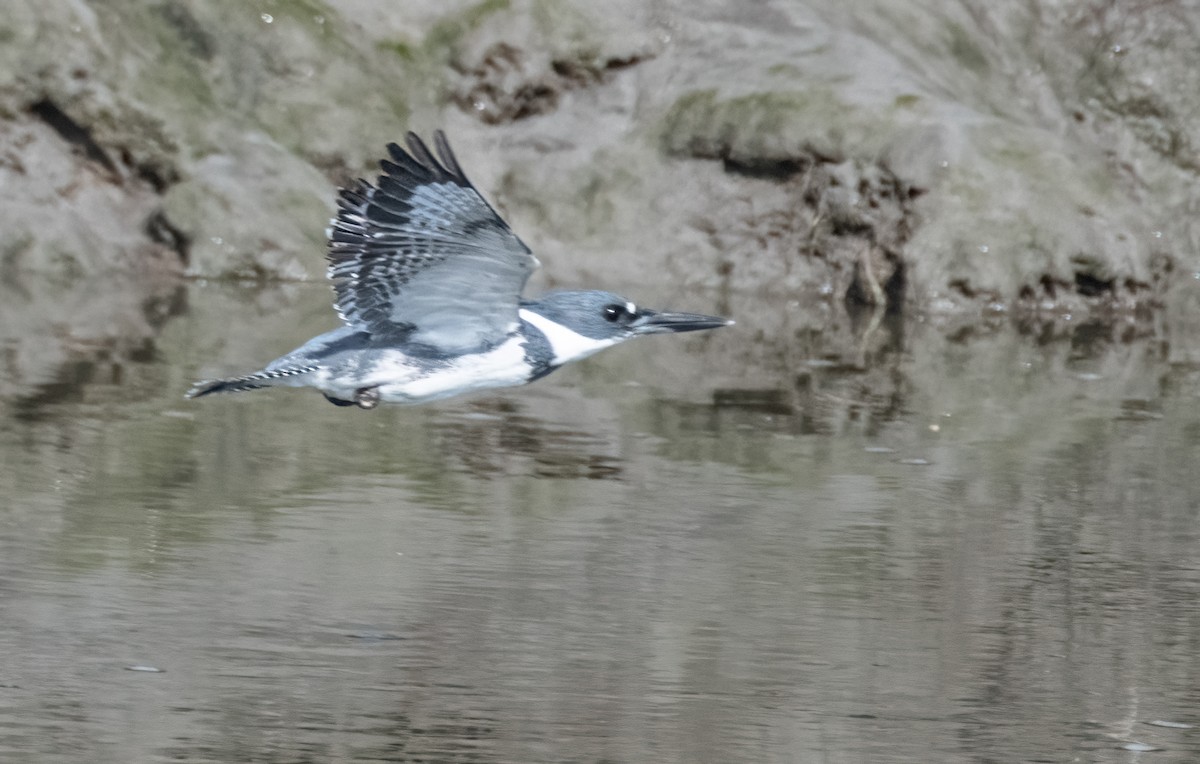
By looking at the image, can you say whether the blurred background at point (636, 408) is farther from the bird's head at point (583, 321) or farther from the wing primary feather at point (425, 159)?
the wing primary feather at point (425, 159)

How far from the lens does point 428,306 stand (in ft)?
16.2

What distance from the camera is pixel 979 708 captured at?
13.3 feet

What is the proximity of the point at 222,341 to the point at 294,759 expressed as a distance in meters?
5.92

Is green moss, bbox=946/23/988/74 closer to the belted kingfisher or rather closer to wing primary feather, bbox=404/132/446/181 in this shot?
the belted kingfisher

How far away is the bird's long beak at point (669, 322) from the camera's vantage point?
5391mm

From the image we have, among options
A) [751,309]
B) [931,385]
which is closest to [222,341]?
[931,385]

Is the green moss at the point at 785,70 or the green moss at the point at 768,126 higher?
the green moss at the point at 785,70

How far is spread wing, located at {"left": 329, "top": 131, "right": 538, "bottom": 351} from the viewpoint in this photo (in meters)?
4.64

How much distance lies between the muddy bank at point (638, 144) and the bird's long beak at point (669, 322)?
705 centimetres

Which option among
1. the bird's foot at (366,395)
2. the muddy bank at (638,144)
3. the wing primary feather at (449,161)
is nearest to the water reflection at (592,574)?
the bird's foot at (366,395)

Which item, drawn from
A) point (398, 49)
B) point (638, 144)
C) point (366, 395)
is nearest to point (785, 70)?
point (638, 144)

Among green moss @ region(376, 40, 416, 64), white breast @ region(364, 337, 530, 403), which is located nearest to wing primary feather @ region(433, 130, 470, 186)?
white breast @ region(364, 337, 530, 403)

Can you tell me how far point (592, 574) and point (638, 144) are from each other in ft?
29.8

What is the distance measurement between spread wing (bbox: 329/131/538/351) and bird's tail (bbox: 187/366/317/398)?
19cm
